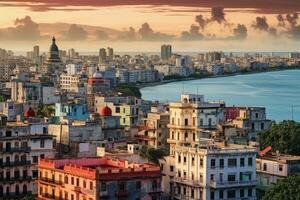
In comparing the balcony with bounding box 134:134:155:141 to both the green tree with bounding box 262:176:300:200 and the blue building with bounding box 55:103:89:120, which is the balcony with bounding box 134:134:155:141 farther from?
the green tree with bounding box 262:176:300:200

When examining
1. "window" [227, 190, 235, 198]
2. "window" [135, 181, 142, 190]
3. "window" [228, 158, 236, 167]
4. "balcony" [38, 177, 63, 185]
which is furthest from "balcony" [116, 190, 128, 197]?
"window" [228, 158, 236, 167]

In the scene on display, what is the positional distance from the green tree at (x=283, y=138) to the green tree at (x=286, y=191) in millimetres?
9952

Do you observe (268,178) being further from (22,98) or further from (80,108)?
(22,98)

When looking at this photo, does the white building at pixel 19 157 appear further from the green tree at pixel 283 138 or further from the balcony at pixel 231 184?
the green tree at pixel 283 138

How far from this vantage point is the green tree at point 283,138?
1517 inches

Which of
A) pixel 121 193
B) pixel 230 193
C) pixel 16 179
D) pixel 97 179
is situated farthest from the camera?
pixel 16 179

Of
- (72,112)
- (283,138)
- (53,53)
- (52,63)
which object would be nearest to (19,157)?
(283,138)

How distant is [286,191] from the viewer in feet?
91.5

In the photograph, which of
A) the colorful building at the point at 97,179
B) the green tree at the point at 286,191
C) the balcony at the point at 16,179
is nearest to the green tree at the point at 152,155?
the colorful building at the point at 97,179

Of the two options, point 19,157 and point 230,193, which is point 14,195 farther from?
point 230,193

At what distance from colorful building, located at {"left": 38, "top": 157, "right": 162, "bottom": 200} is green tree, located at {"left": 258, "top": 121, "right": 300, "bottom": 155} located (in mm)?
10136

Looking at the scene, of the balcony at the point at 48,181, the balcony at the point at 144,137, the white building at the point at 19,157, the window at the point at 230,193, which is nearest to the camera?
the balcony at the point at 48,181

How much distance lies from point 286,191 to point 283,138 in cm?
1139

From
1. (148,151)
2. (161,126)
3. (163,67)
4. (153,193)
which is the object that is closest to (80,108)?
(161,126)
